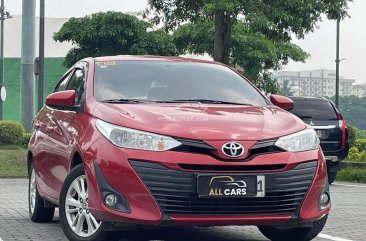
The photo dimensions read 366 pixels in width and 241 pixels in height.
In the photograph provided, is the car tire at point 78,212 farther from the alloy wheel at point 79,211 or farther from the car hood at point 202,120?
the car hood at point 202,120

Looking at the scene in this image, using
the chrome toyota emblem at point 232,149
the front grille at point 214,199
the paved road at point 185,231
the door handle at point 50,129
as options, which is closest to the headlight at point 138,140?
the front grille at point 214,199

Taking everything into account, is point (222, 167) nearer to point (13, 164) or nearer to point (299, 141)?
point (299, 141)

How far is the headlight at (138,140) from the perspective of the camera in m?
6.55

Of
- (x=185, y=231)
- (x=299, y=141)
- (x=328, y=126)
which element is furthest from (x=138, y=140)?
(x=328, y=126)

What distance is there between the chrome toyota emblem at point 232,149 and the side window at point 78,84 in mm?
1805

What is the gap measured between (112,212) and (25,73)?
22.5m

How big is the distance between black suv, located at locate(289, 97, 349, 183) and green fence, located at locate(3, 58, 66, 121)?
44115 mm

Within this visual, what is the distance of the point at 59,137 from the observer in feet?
26.3

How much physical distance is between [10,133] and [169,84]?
713 inches

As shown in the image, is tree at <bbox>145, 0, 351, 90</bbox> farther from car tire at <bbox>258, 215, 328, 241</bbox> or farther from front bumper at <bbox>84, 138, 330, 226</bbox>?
front bumper at <bbox>84, 138, 330, 226</bbox>

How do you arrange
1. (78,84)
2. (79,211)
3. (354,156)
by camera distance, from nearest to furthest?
(79,211) → (78,84) → (354,156)

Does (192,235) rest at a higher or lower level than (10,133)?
higher

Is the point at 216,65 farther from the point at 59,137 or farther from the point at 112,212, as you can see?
the point at 112,212

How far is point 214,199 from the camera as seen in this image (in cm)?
657
